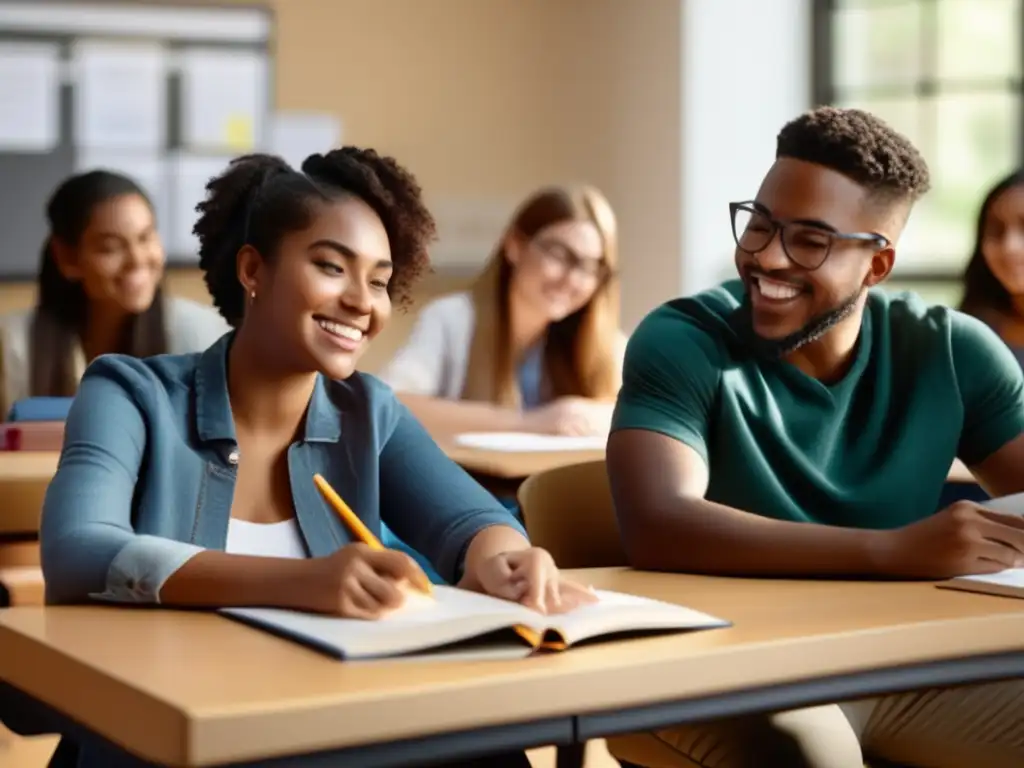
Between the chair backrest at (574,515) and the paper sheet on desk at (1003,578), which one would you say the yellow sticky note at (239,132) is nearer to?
the chair backrest at (574,515)

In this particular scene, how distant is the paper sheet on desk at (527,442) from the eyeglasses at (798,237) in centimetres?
117

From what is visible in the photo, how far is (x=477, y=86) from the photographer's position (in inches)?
236

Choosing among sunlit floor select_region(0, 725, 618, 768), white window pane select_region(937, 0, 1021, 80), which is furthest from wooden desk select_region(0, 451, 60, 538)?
white window pane select_region(937, 0, 1021, 80)

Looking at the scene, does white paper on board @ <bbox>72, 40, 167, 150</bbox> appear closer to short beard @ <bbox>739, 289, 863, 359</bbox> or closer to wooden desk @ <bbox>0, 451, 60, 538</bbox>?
wooden desk @ <bbox>0, 451, 60, 538</bbox>

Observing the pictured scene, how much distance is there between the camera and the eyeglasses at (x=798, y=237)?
207cm

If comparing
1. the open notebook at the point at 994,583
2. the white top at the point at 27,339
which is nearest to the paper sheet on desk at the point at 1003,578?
the open notebook at the point at 994,583

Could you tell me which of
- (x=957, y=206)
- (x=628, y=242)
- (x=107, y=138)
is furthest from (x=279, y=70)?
(x=957, y=206)

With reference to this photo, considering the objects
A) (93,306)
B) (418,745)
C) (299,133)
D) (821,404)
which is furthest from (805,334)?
(299,133)

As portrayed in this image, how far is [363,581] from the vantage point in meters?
1.45

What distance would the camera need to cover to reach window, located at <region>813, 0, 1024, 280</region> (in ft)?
17.8

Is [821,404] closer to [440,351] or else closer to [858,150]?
[858,150]

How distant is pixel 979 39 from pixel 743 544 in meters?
4.05

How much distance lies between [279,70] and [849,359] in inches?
153

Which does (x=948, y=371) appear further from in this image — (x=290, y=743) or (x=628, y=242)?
(x=628, y=242)
